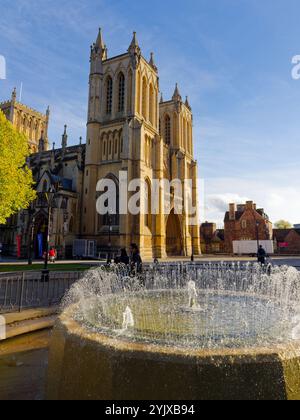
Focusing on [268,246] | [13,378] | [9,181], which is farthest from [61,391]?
[268,246]

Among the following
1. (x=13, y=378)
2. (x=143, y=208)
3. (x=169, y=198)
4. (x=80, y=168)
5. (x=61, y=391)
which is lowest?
(x=13, y=378)

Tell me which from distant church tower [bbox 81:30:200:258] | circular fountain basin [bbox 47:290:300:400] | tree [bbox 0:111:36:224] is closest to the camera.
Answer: circular fountain basin [bbox 47:290:300:400]

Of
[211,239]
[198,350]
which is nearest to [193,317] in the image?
[198,350]

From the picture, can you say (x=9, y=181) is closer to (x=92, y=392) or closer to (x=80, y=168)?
(x=92, y=392)

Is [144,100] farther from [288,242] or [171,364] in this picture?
[288,242]

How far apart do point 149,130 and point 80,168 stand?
12.0 metres

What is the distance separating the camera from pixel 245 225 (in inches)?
2378

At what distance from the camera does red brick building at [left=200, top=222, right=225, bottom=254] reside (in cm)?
6745

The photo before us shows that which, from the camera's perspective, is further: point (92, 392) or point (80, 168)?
point (80, 168)

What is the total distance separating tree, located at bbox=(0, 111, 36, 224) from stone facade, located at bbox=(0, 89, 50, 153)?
47.4 m

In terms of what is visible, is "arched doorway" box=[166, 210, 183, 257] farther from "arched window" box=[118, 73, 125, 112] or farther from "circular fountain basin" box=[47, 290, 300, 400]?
"circular fountain basin" box=[47, 290, 300, 400]

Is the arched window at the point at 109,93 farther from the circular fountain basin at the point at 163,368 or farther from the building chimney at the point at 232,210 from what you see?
the circular fountain basin at the point at 163,368

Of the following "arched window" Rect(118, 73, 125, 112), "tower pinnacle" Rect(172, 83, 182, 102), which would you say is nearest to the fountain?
"arched window" Rect(118, 73, 125, 112)

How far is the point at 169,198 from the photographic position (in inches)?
1870
